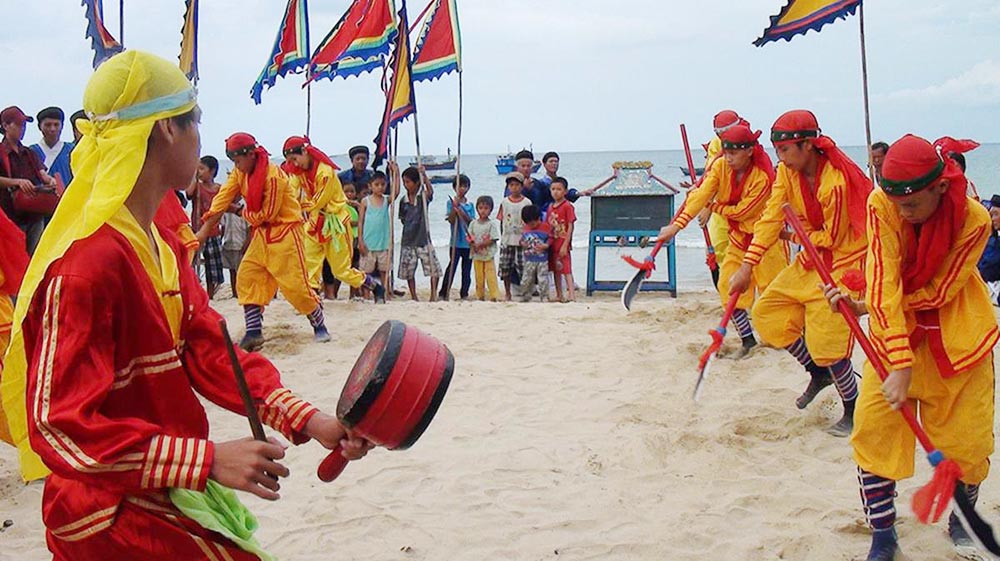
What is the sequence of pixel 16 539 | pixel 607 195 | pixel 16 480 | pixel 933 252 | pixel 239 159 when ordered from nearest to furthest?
pixel 933 252 < pixel 16 539 < pixel 16 480 < pixel 239 159 < pixel 607 195

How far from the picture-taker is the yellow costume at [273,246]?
7.69 m

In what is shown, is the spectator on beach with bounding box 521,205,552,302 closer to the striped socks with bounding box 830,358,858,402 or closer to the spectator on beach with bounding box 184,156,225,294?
the spectator on beach with bounding box 184,156,225,294

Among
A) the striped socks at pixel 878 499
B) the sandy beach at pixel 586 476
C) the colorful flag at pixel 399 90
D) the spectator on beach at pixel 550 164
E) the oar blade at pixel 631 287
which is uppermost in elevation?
the colorful flag at pixel 399 90

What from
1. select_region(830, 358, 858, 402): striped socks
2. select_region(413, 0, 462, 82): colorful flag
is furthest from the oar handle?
select_region(413, 0, 462, 82): colorful flag

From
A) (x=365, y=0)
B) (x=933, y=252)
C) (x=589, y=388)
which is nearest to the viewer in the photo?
(x=933, y=252)

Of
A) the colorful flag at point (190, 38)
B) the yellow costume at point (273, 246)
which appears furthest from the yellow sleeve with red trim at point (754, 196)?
the colorful flag at point (190, 38)

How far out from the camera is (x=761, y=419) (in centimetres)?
573

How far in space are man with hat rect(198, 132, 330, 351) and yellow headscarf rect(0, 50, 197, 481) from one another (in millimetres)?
5718

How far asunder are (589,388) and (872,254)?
3339 mm

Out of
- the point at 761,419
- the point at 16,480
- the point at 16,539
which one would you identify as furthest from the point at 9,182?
the point at 761,419

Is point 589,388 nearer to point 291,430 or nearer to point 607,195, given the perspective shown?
point 291,430

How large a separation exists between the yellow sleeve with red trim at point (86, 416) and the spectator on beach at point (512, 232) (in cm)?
972

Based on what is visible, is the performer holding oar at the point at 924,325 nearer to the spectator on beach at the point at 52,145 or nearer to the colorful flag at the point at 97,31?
the spectator on beach at the point at 52,145

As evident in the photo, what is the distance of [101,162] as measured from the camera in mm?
1922
